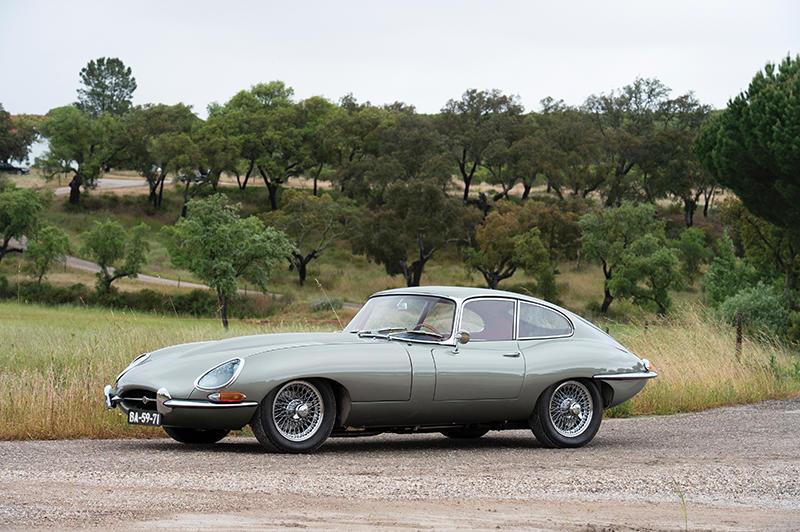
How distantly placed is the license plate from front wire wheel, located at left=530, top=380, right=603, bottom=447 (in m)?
3.80

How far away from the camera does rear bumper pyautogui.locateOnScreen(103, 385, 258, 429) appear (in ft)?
26.8

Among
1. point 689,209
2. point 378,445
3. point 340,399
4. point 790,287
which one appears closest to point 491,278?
point 790,287

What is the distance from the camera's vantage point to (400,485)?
690 cm

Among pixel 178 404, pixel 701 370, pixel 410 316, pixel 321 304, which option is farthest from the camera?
pixel 321 304

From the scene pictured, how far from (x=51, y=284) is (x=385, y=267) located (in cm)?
2535

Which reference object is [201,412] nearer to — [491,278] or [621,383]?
[621,383]

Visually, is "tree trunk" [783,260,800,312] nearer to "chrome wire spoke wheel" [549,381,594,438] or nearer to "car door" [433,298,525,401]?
"chrome wire spoke wheel" [549,381,594,438]

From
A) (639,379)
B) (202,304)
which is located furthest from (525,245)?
(639,379)

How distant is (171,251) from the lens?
61562 millimetres

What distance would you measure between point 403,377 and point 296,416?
109 centimetres

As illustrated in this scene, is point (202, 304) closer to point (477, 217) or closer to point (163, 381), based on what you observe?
point (477, 217)

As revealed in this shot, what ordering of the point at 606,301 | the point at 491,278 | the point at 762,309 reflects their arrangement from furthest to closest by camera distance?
the point at 491,278
the point at 606,301
the point at 762,309

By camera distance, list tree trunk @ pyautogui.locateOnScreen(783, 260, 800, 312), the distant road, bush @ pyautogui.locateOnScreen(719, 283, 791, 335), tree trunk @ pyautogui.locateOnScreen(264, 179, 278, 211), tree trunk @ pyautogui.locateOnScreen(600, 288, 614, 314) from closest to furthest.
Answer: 1. bush @ pyautogui.locateOnScreen(719, 283, 791, 335)
2. tree trunk @ pyautogui.locateOnScreen(783, 260, 800, 312)
3. tree trunk @ pyautogui.locateOnScreen(600, 288, 614, 314)
4. tree trunk @ pyautogui.locateOnScreen(264, 179, 278, 211)
5. the distant road

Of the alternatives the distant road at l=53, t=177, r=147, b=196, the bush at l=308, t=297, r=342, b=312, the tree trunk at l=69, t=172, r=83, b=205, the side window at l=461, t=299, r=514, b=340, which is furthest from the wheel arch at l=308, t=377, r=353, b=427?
the distant road at l=53, t=177, r=147, b=196
